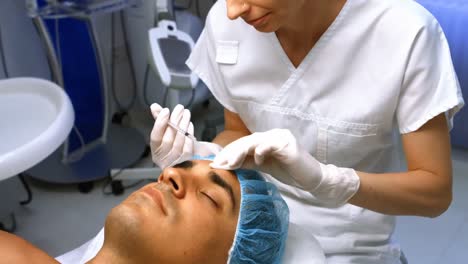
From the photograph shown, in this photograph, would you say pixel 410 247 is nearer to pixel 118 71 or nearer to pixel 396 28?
pixel 396 28

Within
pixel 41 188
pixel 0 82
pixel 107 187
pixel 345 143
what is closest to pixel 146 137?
pixel 107 187

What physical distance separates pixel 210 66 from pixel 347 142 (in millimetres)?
421

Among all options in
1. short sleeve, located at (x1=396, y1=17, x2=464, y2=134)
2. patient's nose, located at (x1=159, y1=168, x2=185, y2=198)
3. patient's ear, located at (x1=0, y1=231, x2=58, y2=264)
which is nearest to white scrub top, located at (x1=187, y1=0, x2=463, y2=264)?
short sleeve, located at (x1=396, y1=17, x2=464, y2=134)

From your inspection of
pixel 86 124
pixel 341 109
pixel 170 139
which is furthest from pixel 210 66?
pixel 86 124

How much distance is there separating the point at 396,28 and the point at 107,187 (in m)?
1.78

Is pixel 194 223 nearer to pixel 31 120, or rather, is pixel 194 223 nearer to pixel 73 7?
pixel 31 120

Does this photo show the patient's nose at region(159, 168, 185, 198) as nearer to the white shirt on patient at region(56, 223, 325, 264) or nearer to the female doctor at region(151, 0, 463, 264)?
the female doctor at region(151, 0, 463, 264)

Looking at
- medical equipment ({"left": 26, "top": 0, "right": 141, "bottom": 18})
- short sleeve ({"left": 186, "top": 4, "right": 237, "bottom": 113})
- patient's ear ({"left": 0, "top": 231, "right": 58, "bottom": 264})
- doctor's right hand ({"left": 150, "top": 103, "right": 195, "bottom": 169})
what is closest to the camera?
patient's ear ({"left": 0, "top": 231, "right": 58, "bottom": 264})

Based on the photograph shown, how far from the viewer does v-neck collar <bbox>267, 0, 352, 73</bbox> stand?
1.15 m

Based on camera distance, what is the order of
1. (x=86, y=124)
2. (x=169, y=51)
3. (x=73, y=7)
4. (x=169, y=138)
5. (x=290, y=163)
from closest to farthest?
(x=290, y=163) → (x=169, y=138) → (x=169, y=51) → (x=73, y=7) → (x=86, y=124)

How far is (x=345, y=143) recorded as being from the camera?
118cm

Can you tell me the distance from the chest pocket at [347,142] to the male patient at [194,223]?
0.19m

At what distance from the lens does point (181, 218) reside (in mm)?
1020

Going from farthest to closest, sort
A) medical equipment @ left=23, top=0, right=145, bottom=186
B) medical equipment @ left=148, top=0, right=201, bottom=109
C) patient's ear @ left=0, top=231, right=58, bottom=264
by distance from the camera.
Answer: medical equipment @ left=23, top=0, right=145, bottom=186 → medical equipment @ left=148, top=0, right=201, bottom=109 → patient's ear @ left=0, top=231, right=58, bottom=264
